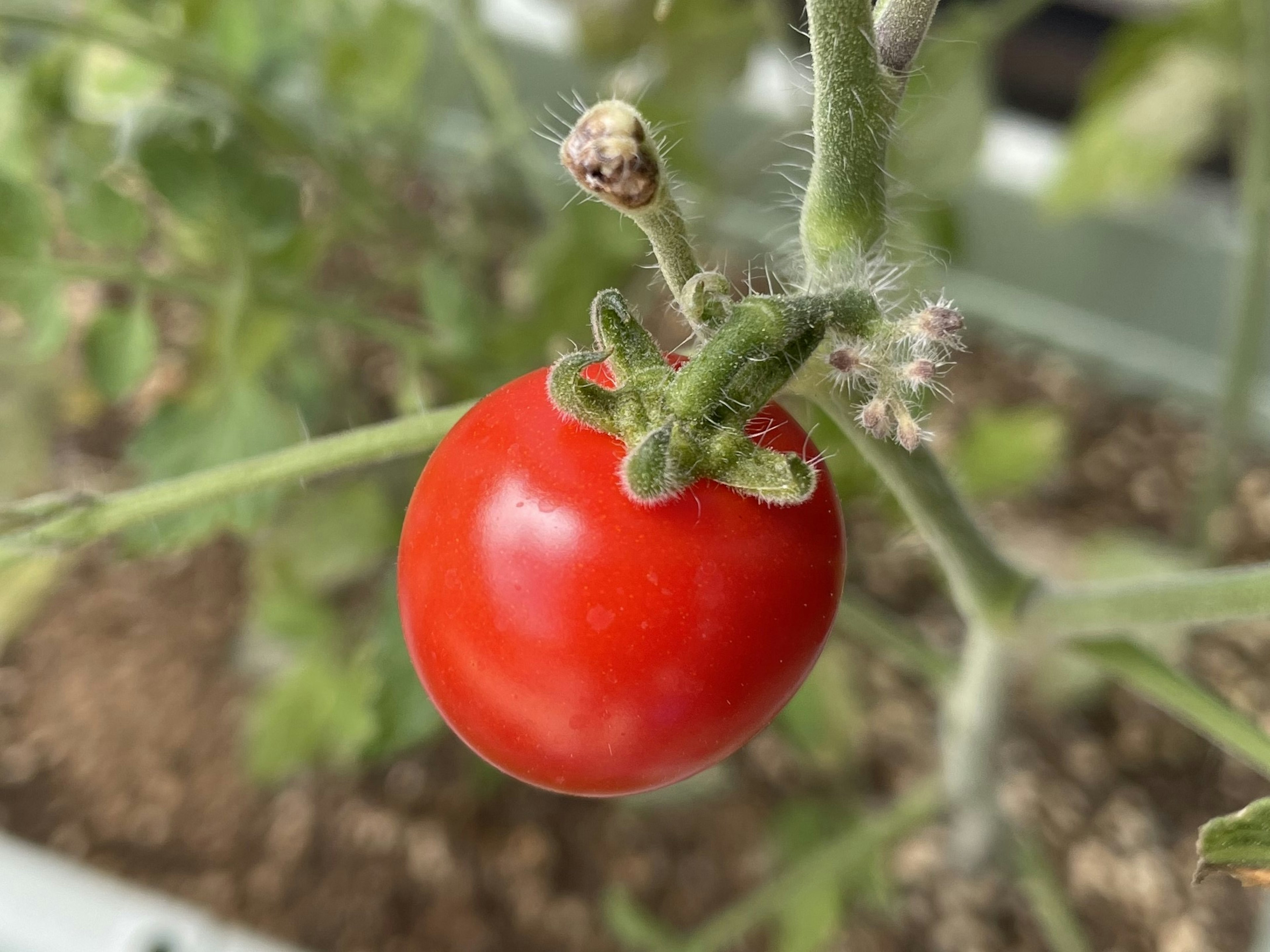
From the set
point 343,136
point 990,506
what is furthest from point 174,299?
point 990,506

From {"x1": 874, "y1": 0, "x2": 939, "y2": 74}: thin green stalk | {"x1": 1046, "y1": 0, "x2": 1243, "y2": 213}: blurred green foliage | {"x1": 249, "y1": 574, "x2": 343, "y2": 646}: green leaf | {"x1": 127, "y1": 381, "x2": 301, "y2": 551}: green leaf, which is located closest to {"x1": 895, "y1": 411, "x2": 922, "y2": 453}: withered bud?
{"x1": 874, "y1": 0, "x2": 939, "y2": 74}: thin green stalk

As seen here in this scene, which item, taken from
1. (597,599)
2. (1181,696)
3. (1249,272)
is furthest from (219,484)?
(1249,272)

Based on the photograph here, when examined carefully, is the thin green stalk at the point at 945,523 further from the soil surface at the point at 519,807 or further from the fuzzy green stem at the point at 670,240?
the soil surface at the point at 519,807

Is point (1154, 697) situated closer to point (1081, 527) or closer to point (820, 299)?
point (820, 299)

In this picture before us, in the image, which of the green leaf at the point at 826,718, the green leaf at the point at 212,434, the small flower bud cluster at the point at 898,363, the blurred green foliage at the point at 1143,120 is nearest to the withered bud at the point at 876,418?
the small flower bud cluster at the point at 898,363

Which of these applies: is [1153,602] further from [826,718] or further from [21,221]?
[21,221]

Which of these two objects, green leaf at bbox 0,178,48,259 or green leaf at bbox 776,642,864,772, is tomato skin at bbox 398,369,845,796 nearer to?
green leaf at bbox 0,178,48,259
